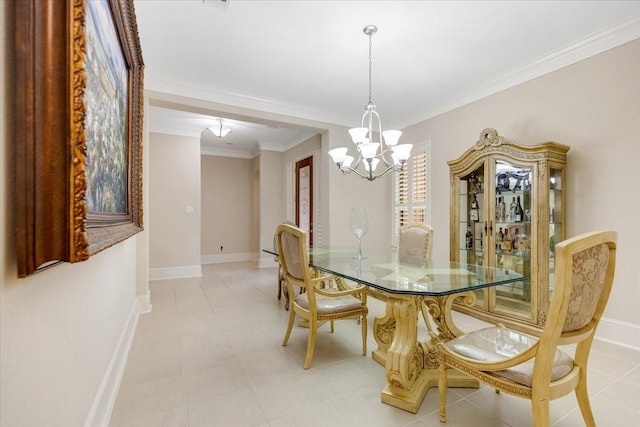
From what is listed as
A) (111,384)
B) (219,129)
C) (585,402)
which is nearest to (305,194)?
(219,129)

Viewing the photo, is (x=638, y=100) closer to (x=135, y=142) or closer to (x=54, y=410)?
(x=135, y=142)

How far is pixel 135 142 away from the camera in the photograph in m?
1.92

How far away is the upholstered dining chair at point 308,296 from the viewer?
6.93 ft

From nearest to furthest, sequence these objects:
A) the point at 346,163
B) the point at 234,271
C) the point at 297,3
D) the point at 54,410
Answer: the point at 54,410 < the point at 297,3 < the point at 346,163 < the point at 234,271

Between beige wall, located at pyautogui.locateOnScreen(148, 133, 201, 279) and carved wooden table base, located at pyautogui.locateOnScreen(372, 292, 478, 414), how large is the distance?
13.9 ft

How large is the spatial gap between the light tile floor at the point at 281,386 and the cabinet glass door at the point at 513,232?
0.44 m

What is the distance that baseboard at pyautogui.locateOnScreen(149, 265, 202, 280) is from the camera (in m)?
5.02

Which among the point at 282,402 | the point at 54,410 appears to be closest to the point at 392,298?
the point at 282,402

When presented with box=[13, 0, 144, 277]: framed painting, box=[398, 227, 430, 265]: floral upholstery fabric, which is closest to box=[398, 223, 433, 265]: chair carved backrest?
box=[398, 227, 430, 265]: floral upholstery fabric

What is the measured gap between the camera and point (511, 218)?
9.70ft

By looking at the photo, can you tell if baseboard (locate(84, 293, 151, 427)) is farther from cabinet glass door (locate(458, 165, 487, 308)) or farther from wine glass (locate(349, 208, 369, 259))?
cabinet glass door (locate(458, 165, 487, 308))

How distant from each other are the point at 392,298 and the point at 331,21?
206 cm

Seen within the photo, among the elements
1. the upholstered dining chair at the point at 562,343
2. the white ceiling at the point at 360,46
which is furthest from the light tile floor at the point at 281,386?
the white ceiling at the point at 360,46

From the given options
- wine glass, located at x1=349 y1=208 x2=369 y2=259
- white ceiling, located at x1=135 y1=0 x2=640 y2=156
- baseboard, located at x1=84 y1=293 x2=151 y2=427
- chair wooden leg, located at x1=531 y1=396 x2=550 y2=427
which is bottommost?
baseboard, located at x1=84 y1=293 x2=151 y2=427
